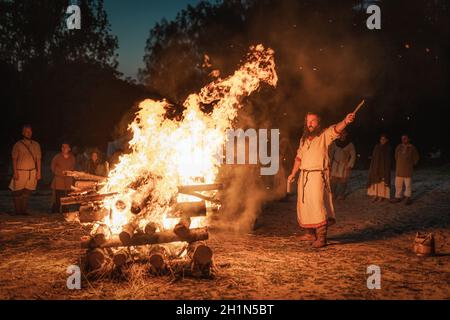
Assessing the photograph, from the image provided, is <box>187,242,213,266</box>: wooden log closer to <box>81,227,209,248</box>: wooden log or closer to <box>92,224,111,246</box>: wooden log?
<box>81,227,209,248</box>: wooden log

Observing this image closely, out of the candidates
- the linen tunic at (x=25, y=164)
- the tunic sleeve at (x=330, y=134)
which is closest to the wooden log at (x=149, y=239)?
the tunic sleeve at (x=330, y=134)

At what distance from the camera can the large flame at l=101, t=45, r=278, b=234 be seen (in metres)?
6.46

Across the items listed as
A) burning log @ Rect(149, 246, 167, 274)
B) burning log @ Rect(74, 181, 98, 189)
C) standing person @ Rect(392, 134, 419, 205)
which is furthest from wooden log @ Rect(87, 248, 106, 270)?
standing person @ Rect(392, 134, 419, 205)

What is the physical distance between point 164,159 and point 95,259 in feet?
5.89

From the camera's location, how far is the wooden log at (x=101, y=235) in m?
5.86

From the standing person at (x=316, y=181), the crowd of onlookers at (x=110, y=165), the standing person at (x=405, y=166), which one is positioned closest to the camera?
the standing person at (x=316, y=181)

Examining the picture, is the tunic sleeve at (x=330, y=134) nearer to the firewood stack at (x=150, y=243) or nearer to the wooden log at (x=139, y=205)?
the firewood stack at (x=150, y=243)

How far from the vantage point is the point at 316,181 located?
7730 millimetres

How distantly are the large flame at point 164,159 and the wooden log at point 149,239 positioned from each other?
33 centimetres

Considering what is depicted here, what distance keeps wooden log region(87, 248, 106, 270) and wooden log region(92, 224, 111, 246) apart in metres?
0.13

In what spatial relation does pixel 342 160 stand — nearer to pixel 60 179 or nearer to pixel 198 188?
pixel 60 179

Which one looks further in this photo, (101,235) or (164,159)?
(164,159)

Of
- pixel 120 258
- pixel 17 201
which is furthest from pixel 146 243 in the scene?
pixel 17 201
